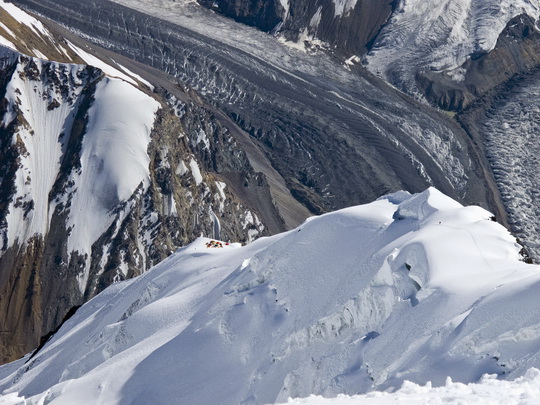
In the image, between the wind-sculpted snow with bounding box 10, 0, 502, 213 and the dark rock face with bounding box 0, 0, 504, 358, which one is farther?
the wind-sculpted snow with bounding box 10, 0, 502, 213

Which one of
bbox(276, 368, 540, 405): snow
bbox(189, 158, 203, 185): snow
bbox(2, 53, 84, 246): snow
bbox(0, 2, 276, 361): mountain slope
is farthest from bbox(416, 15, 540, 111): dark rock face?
bbox(276, 368, 540, 405): snow

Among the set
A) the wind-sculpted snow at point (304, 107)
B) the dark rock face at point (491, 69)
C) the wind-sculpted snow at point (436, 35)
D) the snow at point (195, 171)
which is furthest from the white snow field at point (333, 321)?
the wind-sculpted snow at point (436, 35)

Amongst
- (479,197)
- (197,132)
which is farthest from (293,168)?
(479,197)

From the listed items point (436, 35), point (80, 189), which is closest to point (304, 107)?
point (436, 35)

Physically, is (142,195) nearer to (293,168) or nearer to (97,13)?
(293,168)

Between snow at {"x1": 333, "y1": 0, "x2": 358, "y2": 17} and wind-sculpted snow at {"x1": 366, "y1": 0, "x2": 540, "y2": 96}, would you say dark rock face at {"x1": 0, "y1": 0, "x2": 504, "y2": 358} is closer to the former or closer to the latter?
snow at {"x1": 333, "y1": 0, "x2": 358, "y2": 17}

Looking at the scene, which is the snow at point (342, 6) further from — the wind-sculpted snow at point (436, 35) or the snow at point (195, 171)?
the snow at point (195, 171)
